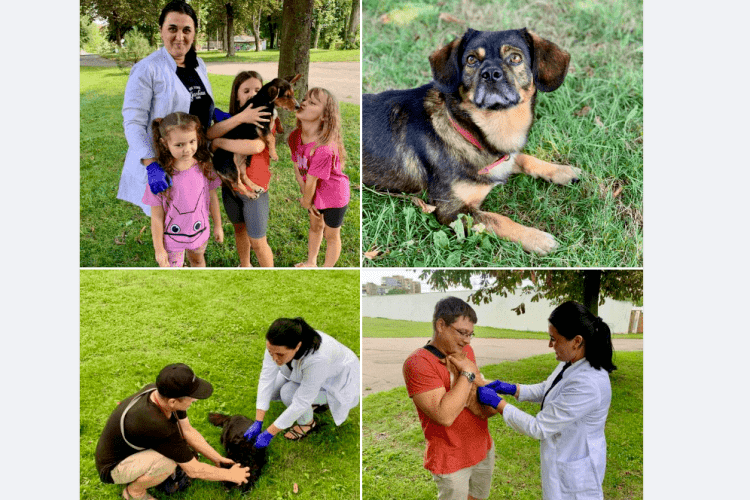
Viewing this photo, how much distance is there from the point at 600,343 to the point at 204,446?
316cm

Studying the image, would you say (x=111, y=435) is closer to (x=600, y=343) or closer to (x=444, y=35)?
(x=600, y=343)

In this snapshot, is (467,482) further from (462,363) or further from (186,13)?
(186,13)

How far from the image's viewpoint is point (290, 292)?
21.1 ft

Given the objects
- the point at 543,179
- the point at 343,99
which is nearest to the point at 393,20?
the point at 343,99

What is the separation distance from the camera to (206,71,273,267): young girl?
4.21 metres

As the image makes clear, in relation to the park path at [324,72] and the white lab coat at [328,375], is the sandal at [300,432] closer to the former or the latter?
the white lab coat at [328,375]

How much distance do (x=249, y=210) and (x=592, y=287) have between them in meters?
3.51

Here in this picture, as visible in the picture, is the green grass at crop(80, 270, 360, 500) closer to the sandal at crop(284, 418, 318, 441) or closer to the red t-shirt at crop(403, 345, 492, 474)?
the sandal at crop(284, 418, 318, 441)

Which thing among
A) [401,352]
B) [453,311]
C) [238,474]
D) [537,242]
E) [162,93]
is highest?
[162,93]

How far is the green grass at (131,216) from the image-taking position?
5082 mm

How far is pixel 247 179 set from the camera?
4395 mm

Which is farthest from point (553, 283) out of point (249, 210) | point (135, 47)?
point (135, 47)

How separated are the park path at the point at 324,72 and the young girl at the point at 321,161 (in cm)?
54

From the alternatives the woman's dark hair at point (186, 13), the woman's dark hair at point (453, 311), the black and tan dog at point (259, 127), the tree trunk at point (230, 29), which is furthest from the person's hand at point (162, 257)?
the woman's dark hair at point (453, 311)
